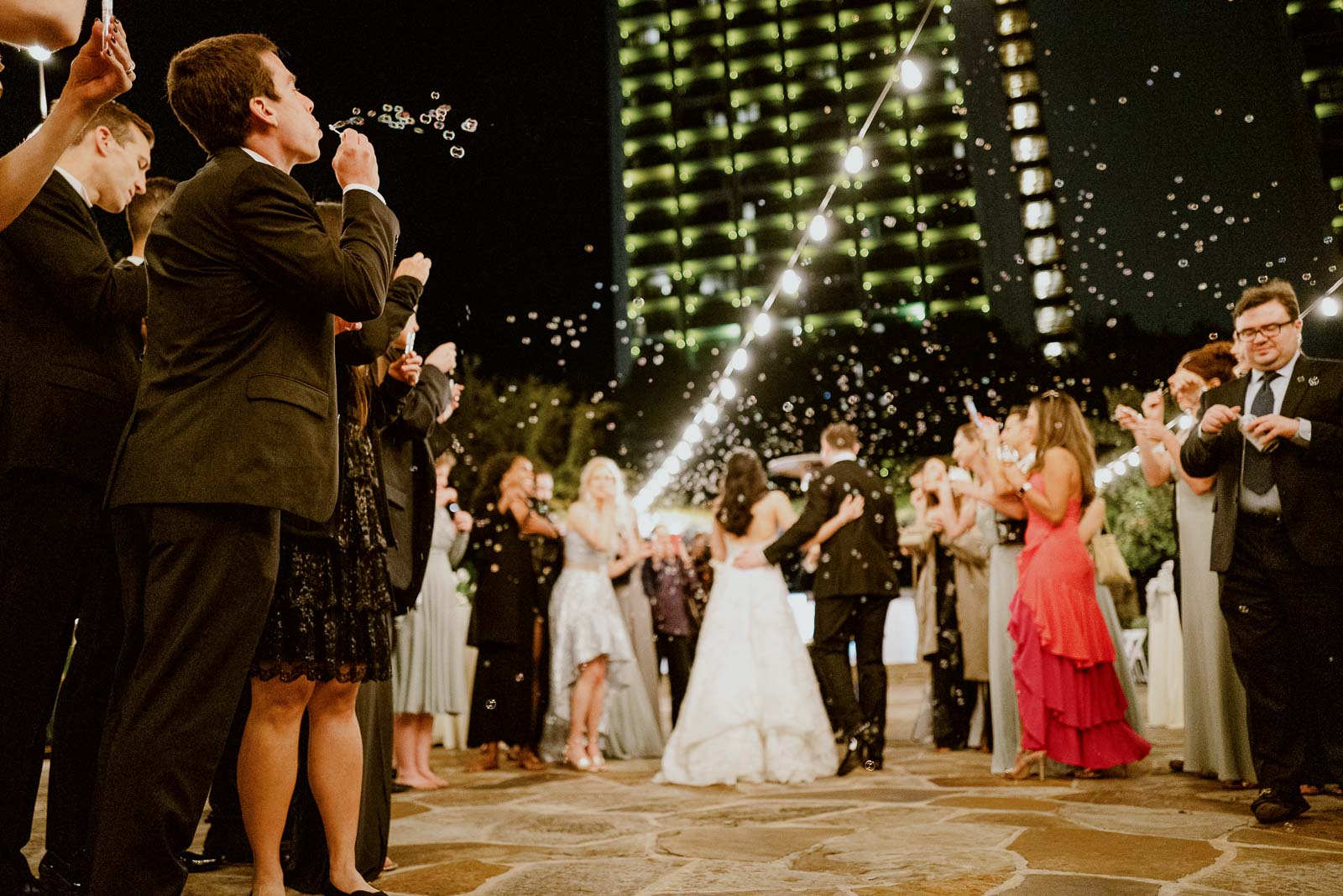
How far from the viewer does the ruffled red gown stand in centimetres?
493

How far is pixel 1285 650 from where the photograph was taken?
3.69m

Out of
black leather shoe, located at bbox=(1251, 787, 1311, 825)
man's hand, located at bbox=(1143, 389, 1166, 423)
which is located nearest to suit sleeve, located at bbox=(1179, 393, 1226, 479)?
man's hand, located at bbox=(1143, 389, 1166, 423)

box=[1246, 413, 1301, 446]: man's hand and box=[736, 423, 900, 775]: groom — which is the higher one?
box=[1246, 413, 1301, 446]: man's hand

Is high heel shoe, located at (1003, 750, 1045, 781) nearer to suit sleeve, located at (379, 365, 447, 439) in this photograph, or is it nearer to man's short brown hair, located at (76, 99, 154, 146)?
suit sleeve, located at (379, 365, 447, 439)

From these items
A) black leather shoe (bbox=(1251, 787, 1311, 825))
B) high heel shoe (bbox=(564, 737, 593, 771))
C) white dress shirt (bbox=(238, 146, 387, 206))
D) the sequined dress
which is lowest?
high heel shoe (bbox=(564, 737, 593, 771))

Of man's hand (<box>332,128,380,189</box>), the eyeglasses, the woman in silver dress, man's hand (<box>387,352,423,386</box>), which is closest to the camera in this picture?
man's hand (<box>332,128,380,189</box>)

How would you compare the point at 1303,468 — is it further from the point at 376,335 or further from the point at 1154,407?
the point at 376,335

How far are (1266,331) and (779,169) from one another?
274 ft

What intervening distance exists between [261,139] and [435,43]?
157 inches

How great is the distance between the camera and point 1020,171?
70.5m

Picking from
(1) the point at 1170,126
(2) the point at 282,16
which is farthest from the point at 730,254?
(2) the point at 282,16

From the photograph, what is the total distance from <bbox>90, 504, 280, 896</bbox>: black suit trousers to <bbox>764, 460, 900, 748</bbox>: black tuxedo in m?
4.32

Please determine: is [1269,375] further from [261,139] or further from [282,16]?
[282,16]

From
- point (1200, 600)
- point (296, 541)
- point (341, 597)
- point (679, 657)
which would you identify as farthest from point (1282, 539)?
point (679, 657)
